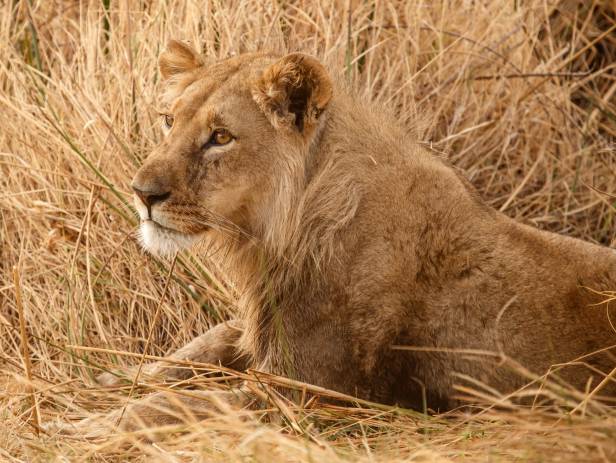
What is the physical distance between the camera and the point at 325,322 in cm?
361

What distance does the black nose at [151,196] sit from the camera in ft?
11.3

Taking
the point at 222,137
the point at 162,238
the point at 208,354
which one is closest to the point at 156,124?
the point at 208,354

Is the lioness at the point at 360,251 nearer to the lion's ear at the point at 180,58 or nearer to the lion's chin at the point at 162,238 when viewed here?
the lion's chin at the point at 162,238

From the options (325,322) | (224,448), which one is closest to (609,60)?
(325,322)

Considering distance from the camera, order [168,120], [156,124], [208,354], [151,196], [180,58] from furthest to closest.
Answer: [156,124] → [208,354] → [180,58] → [168,120] → [151,196]

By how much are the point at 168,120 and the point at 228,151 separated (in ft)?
1.27

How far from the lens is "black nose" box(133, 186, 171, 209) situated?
11.3 feet

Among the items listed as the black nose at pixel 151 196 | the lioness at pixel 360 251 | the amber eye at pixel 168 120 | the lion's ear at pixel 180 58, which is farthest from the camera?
the lion's ear at pixel 180 58

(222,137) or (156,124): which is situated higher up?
(222,137)

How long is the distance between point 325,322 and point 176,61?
4.13ft

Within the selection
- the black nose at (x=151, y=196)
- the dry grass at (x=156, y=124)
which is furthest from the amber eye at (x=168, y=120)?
the dry grass at (x=156, y=124)

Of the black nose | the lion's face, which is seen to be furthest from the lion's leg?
the black nose

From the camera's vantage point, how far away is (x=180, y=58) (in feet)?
13.3

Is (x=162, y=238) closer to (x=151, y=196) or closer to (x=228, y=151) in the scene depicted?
(x=151, y=196)
